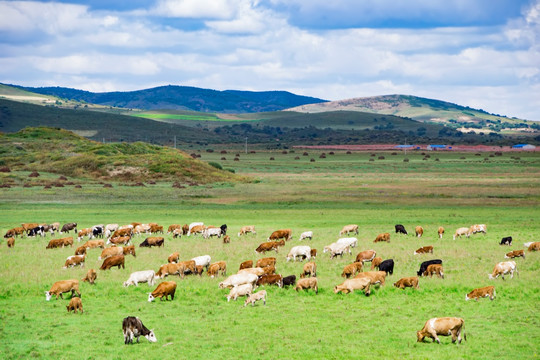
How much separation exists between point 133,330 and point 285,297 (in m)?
6.29

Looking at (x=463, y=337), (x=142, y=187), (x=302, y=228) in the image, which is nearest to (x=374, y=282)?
(x=463, y=337)

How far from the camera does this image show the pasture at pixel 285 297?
51.2 feet

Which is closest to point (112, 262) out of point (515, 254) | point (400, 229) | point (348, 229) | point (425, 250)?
point (425, 250)

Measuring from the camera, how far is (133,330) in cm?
1586

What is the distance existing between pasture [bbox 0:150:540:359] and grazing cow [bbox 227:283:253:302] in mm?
350

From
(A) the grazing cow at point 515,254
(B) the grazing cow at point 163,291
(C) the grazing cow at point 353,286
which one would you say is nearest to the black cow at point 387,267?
(C) the grazing cow at point 353,286

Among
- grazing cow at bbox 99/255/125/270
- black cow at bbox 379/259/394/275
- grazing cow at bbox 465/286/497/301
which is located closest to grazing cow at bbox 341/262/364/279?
black cow at bbox 379/259/394/275

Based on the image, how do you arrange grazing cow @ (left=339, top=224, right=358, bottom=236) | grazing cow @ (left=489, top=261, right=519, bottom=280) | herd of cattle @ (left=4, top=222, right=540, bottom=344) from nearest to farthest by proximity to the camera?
herd of cattle @ (left=4, top=222, right=540, bottom=344) → grazing cow @ (left=489, top=261, right=519, bottom=280) → grazing cow @ (left=339, top=224, right=358, bottom=236)

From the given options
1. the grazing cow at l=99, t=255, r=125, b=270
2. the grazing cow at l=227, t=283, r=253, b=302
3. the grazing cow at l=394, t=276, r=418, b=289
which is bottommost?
the grazing cow at l=99, t=255, r=125, b=270

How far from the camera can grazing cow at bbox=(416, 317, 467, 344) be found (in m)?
15.7

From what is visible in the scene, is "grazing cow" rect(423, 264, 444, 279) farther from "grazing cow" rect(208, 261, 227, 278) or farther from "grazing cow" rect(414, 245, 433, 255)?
"grazing cow" rect(208, 261, 227, 278)

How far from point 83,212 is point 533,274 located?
34223 millimetres

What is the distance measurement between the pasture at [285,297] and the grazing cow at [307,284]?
0.35 metres

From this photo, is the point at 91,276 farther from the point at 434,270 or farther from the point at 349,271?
the point at 434,270
